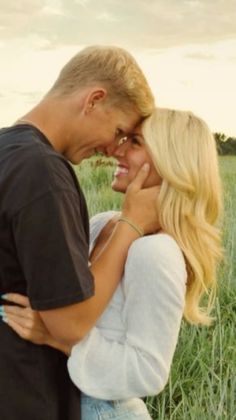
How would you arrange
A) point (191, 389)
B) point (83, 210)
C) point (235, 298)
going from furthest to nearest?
point (235, 298) < point (191, 389) < point (83, 210)

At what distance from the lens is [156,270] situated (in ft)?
5.98

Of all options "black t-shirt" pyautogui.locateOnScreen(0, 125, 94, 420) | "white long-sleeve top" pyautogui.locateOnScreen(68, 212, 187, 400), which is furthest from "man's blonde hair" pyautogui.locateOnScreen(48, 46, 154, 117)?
"white long-sleeve top" pyautogui.locateOnScreen(68, 212, 187, 400)

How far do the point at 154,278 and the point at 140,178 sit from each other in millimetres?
302

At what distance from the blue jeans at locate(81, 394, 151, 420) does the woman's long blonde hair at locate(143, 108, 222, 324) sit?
0.34 meters

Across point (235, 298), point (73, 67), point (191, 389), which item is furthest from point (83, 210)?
point (235, 298)

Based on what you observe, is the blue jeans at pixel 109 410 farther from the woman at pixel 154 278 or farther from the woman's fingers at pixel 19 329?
the woman's fingers at pixel 19 329

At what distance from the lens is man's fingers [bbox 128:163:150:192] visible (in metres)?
2.02

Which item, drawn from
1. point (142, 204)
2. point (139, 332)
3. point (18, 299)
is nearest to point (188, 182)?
point (142, 204)

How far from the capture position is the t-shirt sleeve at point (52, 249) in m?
1.66

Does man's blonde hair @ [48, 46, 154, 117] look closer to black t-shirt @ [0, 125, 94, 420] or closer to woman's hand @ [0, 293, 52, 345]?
black t-shirt @ [0, 125, 94, 420]

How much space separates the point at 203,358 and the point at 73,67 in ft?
4.98

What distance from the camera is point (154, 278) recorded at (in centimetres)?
183

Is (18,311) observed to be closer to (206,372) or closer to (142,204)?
(142,204)

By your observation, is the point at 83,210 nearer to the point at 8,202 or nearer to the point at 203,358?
the point at 8,202
